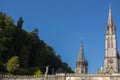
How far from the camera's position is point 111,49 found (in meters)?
118

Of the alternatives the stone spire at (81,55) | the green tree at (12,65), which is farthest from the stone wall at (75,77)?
the stone spire at (81,55)

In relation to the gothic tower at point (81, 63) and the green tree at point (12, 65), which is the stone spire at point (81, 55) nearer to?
the gothic tower at point (81, 63)

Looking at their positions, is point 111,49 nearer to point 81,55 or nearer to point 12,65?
point 81,55

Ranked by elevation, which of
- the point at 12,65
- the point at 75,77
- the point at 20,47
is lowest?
the point at 75,77

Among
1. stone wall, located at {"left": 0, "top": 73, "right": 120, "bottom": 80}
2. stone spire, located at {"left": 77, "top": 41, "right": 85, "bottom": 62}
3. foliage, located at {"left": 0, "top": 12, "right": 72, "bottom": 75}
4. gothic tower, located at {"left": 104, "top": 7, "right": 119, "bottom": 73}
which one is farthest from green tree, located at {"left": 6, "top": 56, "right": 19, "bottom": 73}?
stone spire, located at {"left": 77, "top": 41, "right": 85, "bottom": 62}

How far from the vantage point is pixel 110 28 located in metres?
120

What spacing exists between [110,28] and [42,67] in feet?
139

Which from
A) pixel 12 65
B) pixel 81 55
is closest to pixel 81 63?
pixel 81 55

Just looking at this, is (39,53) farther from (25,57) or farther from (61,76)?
(61,76)

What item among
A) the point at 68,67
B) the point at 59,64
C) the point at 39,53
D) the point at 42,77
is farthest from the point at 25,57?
the point at 68,67

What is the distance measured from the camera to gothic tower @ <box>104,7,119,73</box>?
11394cm

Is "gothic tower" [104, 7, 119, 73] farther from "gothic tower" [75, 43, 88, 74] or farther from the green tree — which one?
the green tree

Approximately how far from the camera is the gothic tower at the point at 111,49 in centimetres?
11394

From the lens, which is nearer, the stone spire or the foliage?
the foliage
